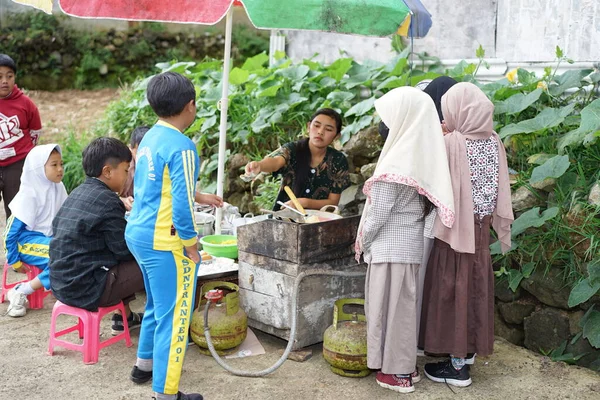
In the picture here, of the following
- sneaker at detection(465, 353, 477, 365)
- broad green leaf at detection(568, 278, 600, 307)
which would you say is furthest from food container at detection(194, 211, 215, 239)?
broad green leaf at detection(568, 278, 600, 307)

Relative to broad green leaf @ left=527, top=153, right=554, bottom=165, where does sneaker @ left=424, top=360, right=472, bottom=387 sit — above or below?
below

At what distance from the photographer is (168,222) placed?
3.42 metres

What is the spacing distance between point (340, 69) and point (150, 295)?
406 centimetres

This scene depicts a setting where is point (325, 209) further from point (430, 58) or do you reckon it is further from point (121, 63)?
point (121, 63)

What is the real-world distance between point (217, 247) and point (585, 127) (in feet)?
8.80

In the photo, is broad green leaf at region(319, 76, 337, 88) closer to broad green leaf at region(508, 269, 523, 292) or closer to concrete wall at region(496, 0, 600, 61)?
concrete wall at region(496, 0, 600, 61)

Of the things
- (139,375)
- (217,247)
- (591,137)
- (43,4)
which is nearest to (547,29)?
(591,137)

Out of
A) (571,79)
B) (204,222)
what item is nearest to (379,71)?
(571,79)

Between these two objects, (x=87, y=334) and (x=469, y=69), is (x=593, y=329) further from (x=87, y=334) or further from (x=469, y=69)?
(x=87, y=334)

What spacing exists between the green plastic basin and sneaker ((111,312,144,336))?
0.70 meters

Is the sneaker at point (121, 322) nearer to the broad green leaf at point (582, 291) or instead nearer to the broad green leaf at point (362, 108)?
the broad green leaf at point (362, 108)

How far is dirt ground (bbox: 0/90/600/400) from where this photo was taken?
3797 millimetres

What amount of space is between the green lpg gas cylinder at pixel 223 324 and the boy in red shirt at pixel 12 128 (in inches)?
103

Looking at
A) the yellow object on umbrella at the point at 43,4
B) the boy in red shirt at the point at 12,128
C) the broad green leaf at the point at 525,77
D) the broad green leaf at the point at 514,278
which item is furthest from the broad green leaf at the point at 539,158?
the boy in red shirt at the point at 12,128
